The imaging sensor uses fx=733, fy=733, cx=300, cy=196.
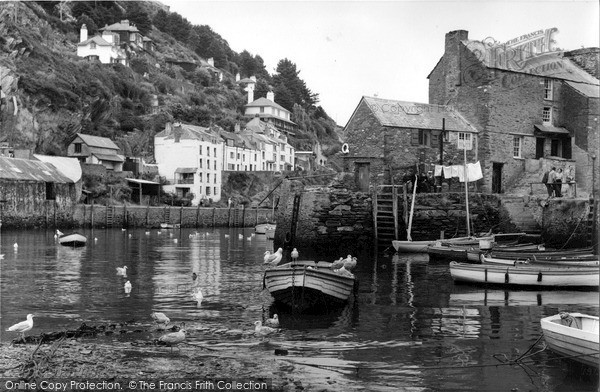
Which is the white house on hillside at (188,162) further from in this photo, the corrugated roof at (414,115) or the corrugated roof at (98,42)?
the corrugated roof at (414,115)

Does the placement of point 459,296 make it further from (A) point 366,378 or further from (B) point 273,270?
(A) point 366,378

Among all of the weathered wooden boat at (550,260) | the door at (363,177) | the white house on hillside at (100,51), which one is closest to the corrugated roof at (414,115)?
the door at (363,177)

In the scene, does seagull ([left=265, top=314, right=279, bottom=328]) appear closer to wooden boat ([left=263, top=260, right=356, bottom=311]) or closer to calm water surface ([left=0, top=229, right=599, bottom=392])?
calm water surface ([left=0, top=229, right=599, bottom=392])

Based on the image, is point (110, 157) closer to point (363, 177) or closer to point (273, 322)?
point (363, 177)

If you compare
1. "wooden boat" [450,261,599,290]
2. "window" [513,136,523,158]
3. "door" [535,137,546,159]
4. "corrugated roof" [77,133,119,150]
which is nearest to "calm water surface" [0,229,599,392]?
"wooden boat" [450,261,599,290]

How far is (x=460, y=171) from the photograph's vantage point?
134 ft

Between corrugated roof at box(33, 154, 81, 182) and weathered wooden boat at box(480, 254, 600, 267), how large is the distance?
5016cm

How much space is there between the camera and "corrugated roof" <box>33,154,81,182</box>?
225ft

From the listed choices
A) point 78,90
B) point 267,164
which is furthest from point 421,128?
point 267,164

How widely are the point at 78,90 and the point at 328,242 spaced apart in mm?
62657

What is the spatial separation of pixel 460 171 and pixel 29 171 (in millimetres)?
39973

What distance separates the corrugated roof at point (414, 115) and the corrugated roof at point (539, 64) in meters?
3.67

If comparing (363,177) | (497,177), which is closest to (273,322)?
(363,177)

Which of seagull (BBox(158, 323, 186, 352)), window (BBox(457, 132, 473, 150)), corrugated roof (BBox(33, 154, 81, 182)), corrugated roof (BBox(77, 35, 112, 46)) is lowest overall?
seagull (BBox(158, 323, 186, 352))
